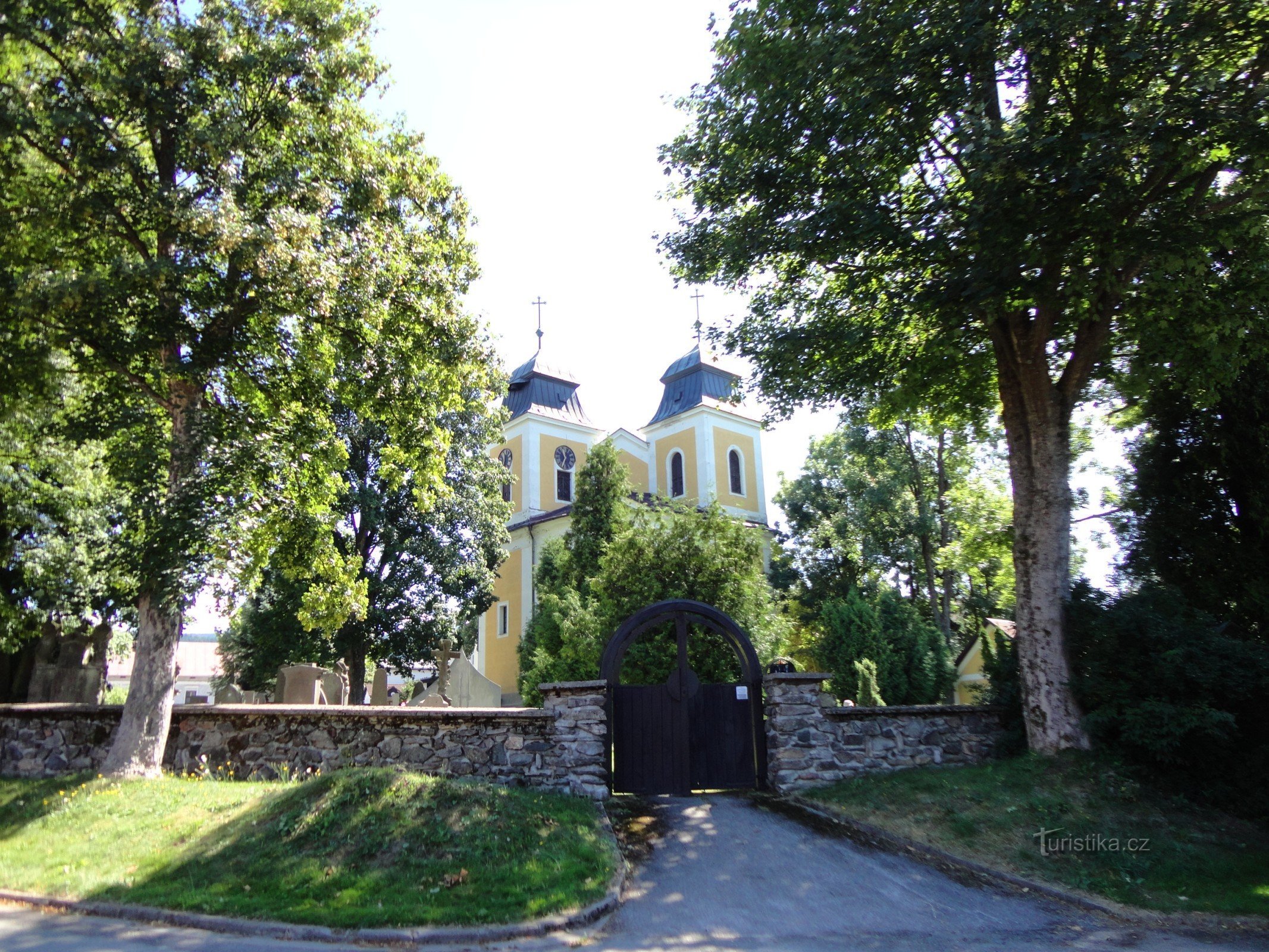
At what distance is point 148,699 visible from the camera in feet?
36.3

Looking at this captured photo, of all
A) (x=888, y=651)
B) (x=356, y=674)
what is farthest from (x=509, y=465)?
(x=888, y=651)

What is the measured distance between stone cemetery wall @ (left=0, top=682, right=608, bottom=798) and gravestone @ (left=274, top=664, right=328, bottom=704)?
495 cm

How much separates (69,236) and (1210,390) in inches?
610

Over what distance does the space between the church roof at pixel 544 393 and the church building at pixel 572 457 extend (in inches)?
1.7

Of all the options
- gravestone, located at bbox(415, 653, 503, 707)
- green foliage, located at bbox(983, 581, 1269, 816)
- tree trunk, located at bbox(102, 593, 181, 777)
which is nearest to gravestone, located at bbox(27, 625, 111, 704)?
tree trunk, located at bbox(102, 593, 181, 777)

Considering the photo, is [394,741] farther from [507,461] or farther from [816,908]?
[507,461]

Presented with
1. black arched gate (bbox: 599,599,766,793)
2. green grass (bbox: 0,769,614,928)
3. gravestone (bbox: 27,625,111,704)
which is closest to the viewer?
green grass (bbox: 0,769,614,928)

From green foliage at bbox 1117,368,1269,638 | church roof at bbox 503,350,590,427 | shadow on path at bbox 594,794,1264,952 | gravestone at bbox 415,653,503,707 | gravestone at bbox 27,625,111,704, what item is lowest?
shadow on path at bbox 594,794,1264,952

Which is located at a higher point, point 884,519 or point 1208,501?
point 884,519

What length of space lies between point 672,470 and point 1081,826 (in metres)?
30.0

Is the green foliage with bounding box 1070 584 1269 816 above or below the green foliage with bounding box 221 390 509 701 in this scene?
below

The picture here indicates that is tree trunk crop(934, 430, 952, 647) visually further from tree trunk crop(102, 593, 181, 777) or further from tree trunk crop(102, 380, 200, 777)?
tree trunk crop(102, 593, 181, 777)

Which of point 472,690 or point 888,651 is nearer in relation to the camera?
point 888,651

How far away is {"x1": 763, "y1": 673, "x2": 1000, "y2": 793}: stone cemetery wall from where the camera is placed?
11.2 metres
